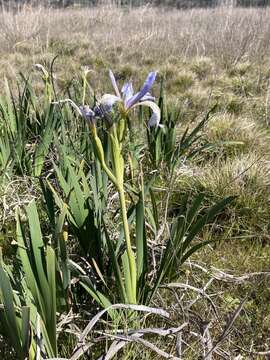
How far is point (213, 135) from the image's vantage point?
243 cm

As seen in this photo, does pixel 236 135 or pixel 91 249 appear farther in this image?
pixel 236 135

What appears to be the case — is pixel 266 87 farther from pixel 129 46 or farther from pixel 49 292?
pixel 49 292

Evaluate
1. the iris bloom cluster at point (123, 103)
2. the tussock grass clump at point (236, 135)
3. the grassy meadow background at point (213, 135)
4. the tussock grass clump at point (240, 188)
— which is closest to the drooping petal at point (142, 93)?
the iris bloom cluster at point (123, 103)

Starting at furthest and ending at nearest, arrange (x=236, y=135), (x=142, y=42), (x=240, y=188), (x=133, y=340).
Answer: (x=142, y=42) → (x=236, y=135) → (x=240, y=188) → (x=133, y=340)

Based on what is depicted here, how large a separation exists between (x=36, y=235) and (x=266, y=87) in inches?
116

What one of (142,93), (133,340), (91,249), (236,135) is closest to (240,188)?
(236,135)

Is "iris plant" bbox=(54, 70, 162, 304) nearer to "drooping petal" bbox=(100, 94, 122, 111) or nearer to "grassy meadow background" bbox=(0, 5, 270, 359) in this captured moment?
"drooping petal" bbox=(100, 94, 122, 111)

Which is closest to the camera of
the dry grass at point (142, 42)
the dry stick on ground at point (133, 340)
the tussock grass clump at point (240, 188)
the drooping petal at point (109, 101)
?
Result: the drooping petal at point (109, 101)

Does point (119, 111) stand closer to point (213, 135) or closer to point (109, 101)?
point (109, 101)

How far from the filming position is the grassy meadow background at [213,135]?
1.11 metres

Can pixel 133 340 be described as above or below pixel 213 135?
above

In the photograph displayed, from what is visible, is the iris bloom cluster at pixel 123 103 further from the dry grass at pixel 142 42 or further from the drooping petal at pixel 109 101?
the dry grass at pixel 142 42

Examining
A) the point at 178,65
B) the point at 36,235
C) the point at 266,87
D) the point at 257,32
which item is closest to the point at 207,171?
the point at 36,235

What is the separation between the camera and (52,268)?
80 centimetres
